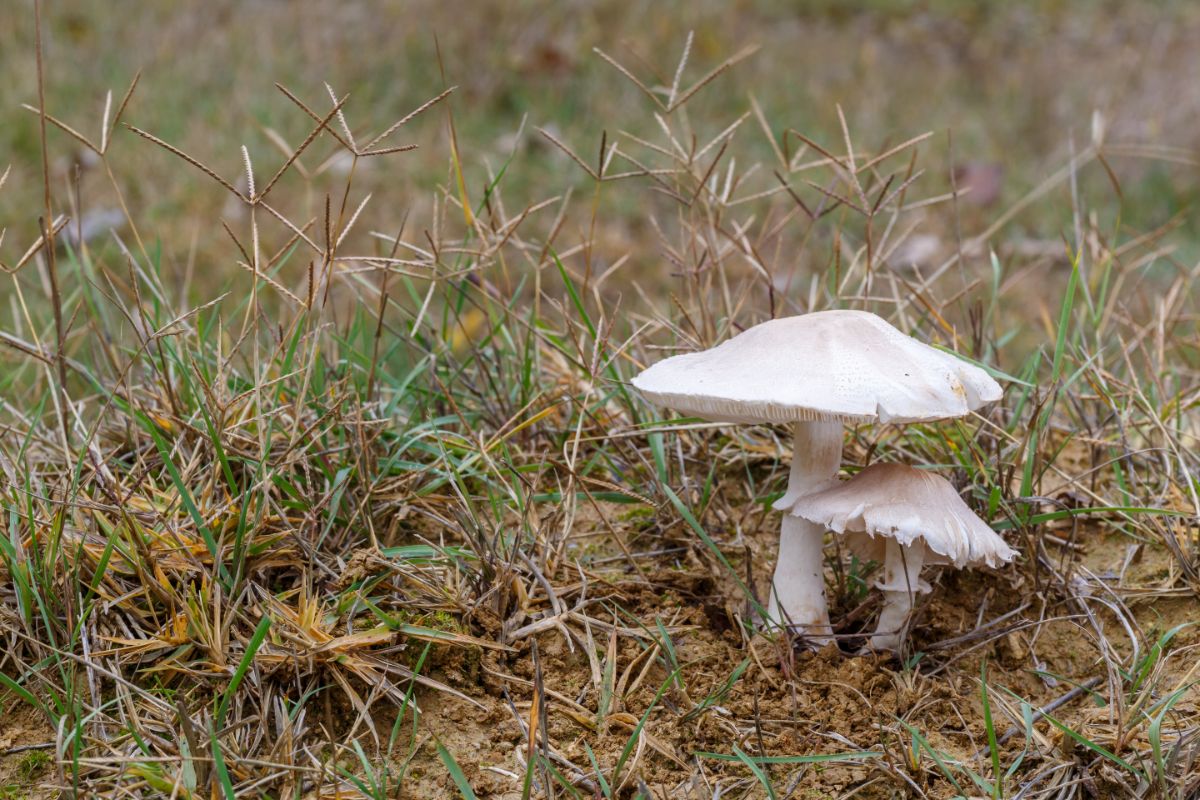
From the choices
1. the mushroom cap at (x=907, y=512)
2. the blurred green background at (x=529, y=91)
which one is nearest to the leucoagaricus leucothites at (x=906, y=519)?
the mushroom cap at (x=907, y=512)

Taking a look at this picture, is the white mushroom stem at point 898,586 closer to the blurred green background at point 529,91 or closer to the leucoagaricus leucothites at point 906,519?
the leucoagaricus leucothites at point 906,519

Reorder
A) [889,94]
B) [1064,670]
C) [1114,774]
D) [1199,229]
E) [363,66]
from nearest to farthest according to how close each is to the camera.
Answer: [1114,774], [1064,670], [1199,229], [363,66], [889,94]

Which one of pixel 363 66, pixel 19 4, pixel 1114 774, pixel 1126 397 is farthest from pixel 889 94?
pixel 1114 774

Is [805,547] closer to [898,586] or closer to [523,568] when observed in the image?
[898,586]

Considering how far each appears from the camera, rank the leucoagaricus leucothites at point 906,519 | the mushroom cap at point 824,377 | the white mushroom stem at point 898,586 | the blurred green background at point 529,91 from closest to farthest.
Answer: the mushroom cap at point 824,377 < the leucoagaricus leucothites at point 906,519 < the white mushroom stem at point 898,586 < the blurred green background at point 529,91

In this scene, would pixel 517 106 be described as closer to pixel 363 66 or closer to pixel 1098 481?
pixel 363 66

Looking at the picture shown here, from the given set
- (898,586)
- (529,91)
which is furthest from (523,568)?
(529,91)

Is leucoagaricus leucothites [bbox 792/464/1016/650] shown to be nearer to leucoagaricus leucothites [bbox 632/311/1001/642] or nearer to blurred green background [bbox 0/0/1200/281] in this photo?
leucoagaricus leucothites [bbox 632/311/1001/642]

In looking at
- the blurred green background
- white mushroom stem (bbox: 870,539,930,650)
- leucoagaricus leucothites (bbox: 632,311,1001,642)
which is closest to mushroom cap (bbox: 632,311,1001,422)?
leucoagaricus leucothites (bbox: 632,311,1001,642)
